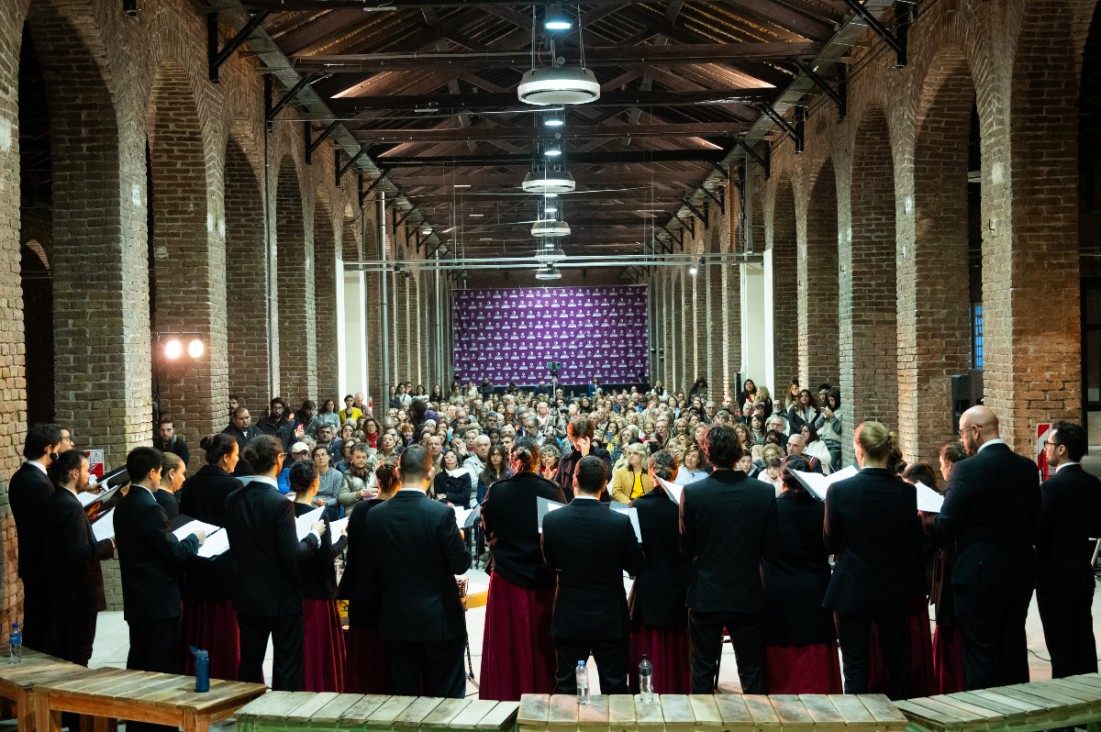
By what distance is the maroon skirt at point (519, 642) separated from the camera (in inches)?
252

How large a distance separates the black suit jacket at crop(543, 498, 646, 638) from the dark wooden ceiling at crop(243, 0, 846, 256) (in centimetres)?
758

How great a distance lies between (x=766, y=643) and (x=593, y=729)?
1582mm

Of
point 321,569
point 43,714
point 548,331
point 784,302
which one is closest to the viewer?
point 43,714

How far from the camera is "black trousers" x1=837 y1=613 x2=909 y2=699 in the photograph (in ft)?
19.5

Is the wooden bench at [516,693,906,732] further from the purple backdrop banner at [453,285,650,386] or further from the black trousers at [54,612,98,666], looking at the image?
the purple backdrop banner at [453,285,650,386]

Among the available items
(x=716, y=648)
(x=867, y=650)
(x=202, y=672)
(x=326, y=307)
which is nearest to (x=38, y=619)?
(x=202, y=672)

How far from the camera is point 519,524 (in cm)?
633

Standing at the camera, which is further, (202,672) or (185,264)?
(185,264)

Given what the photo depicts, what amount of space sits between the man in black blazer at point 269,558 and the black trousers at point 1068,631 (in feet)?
12.6

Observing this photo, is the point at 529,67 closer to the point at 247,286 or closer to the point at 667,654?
the point at 247,286

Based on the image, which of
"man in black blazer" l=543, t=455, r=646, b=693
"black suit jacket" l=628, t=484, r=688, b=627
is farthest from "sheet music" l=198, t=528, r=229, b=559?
"black suit jacket" l=628, t=484, r=688, b=627

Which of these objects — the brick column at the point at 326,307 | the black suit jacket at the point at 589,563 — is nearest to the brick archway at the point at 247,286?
the brick column at the point at 326,307

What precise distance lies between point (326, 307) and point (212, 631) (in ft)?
45.6

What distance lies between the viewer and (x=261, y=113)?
14859 millimetres
